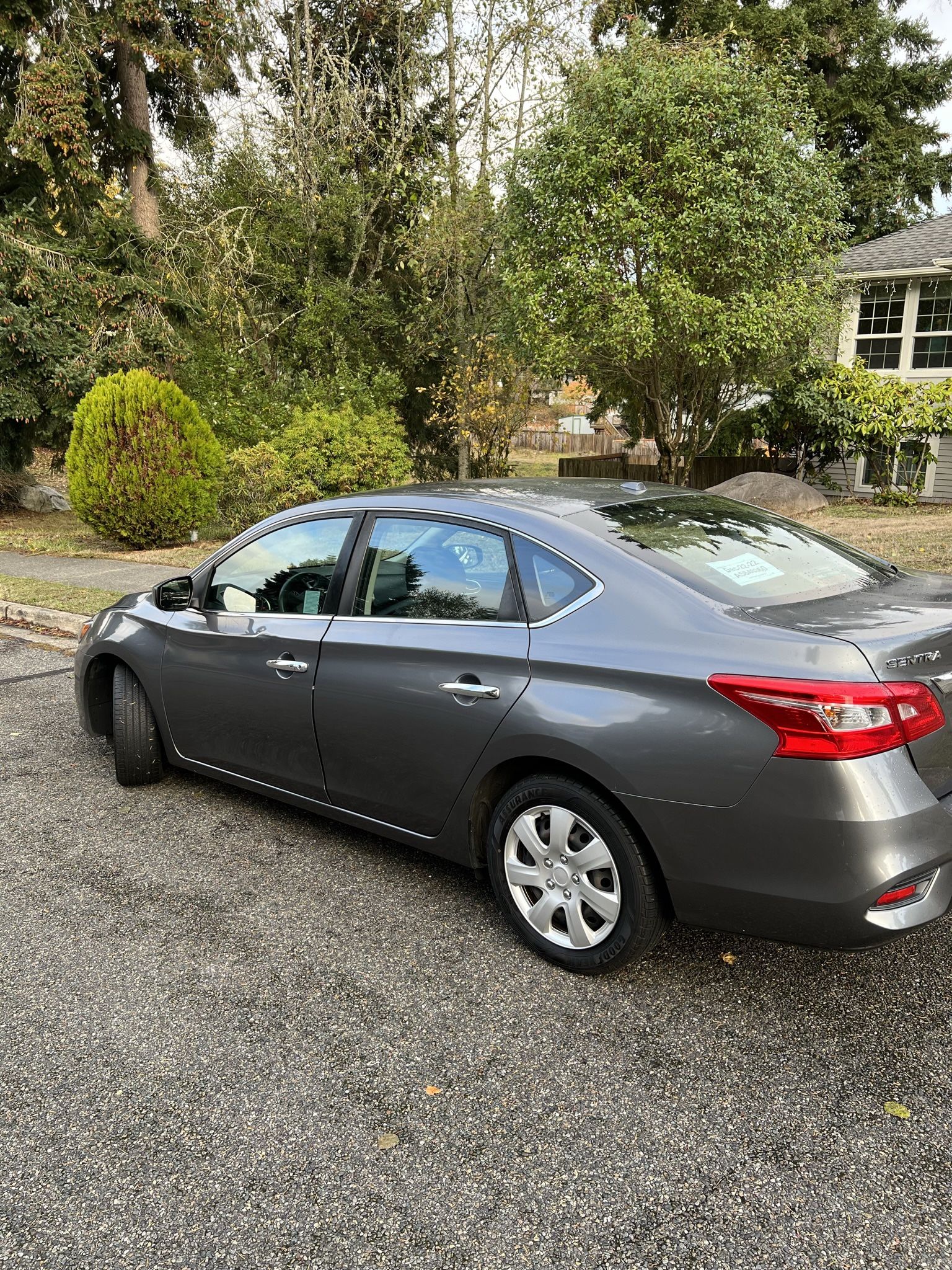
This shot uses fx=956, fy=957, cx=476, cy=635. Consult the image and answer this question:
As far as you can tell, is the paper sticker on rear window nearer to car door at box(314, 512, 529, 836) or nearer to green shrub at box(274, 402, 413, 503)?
car door at box(314, 512, 529, 836)

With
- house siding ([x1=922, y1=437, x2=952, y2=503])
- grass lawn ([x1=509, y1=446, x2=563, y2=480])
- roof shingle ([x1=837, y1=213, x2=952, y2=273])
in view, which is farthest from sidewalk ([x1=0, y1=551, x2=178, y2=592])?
→ house siding ([x1=922, y1=437, x2=952, y2=503])

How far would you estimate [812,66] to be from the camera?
28.3 meters

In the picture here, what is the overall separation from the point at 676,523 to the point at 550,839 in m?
1.20

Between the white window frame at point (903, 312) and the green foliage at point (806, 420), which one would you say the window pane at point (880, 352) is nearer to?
the white window frame at point (903, 312)

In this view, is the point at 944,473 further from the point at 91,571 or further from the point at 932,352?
the point at 91,571

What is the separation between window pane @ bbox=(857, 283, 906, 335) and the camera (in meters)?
21.2

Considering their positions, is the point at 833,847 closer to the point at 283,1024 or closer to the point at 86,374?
the point at 283,1024

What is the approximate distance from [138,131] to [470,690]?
18.1 meters

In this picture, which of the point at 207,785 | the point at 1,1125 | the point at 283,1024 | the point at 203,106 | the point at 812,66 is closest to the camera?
the point at 1,1125

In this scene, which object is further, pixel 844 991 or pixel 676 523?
pixel 676 523

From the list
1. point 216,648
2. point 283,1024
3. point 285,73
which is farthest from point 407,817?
point 285,73

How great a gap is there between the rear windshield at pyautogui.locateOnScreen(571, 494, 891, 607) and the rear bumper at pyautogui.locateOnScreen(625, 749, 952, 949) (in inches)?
25.0

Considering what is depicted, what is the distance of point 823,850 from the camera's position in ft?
8.23

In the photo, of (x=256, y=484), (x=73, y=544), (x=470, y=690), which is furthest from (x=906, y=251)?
(x=470, y=690)
